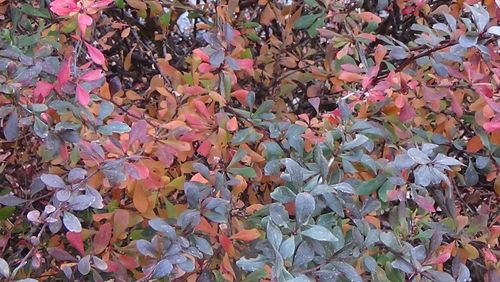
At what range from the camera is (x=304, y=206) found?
937 mm

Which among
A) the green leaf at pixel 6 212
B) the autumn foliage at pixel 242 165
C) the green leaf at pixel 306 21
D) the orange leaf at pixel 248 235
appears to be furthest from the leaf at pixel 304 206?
the green leaf at pixel 306 21

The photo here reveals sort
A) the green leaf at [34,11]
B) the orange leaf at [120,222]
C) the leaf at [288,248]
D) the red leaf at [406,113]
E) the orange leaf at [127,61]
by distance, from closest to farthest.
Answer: the leaf at [288,248] → the orange leaf at [120,222] → the red leaf at [406,113] → the green leaf at [34,11] → the orange leaf at [127,61]

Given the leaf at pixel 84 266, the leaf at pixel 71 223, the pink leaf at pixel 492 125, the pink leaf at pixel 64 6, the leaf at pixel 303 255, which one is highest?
the pink leaf at pixel 64 6

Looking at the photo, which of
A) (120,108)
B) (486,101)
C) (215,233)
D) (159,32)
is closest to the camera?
(215,233)

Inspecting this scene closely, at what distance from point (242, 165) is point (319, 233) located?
36 cm

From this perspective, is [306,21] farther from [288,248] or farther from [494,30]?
[288,248]

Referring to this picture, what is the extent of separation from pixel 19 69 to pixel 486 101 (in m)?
0.80

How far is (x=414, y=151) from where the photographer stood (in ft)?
3.49

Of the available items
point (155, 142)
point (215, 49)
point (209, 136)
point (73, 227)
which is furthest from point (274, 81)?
point (73, 227)

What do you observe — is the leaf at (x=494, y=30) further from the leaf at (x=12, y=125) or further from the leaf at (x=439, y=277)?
the leaf at (x=12, y=125)

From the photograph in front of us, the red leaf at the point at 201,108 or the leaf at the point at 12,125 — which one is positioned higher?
the leaf at the point at 12,125

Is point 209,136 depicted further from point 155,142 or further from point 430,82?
point 430,82

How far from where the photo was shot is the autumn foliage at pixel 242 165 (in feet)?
3.34

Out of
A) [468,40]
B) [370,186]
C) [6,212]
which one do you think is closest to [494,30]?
[468,40]
